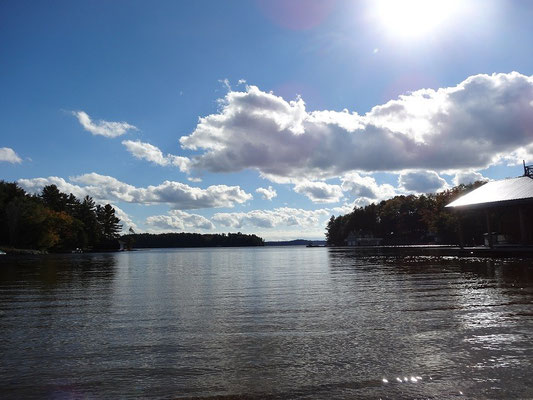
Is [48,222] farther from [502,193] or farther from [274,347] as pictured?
[274,347]

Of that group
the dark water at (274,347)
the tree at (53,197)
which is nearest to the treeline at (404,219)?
the dark water at (274,347)

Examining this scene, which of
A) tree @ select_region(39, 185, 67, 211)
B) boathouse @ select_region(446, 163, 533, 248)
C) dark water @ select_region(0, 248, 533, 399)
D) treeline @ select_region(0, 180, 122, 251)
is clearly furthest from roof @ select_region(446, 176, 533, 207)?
tree @ select_region(39, 185, 67, 211)

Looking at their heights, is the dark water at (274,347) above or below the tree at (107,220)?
below

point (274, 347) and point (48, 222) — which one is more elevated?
point (48, 222)

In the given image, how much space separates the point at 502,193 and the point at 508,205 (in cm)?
328

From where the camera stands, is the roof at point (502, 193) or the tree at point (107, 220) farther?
the tree at point (107, 220)

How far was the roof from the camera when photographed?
35237 mm

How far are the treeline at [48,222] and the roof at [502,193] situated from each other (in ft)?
295

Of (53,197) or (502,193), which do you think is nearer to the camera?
(502,193)

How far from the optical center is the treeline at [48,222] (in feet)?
315

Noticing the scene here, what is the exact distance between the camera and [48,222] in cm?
10175

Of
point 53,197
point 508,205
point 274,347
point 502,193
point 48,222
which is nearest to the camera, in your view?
point 274,347

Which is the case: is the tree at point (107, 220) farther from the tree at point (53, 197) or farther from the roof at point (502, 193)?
the roof at point (502, 193)

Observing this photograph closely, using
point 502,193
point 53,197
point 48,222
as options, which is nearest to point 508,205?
point 502,193
